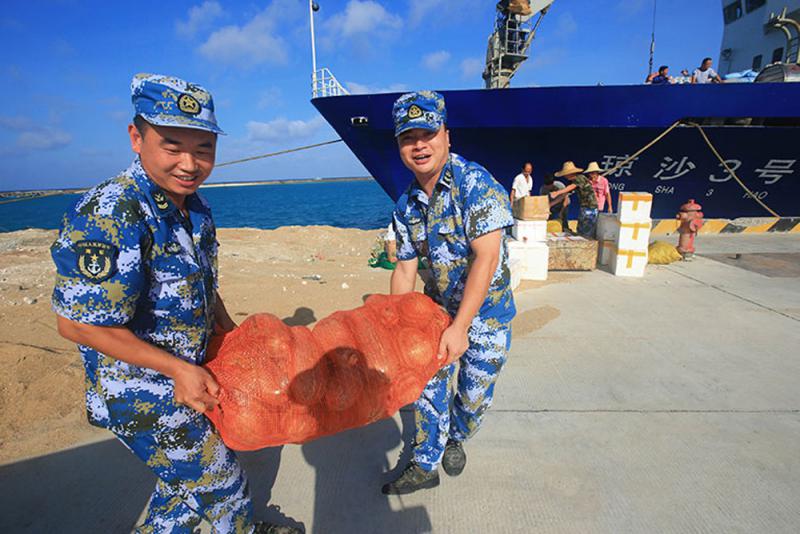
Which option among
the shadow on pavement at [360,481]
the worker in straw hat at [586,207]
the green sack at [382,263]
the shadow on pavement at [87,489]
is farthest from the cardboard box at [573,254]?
the shadow on pavement at [87,489]

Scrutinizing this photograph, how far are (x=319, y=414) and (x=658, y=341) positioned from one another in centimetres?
335

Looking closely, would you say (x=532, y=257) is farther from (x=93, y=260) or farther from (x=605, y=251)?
(x=93, y=260)

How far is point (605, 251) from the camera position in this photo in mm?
6043

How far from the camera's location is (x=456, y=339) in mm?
1616

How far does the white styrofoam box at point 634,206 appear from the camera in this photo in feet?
17.6

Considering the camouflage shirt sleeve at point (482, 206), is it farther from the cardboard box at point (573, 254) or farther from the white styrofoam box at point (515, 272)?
the cardboard box at point (573, 254)

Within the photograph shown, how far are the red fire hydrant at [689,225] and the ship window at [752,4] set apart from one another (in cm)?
1167

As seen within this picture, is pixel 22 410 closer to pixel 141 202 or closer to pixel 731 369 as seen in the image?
pixel 141 202

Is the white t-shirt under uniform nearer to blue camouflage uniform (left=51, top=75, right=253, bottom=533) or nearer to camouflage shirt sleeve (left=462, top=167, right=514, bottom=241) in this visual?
camouflage shirt sleeve (left=462, top=167, right=514, bottom=241)

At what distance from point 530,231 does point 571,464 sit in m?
3.93

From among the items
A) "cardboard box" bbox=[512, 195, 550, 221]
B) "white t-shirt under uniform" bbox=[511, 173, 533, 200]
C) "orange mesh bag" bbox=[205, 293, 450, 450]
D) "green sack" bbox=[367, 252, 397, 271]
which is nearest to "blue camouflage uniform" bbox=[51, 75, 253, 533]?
"orange mesh bag" bbox=[205, 293, 450, 450]

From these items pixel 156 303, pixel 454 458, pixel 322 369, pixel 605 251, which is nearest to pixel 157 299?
pixel 156 303

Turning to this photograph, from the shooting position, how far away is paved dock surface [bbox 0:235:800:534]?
179cm

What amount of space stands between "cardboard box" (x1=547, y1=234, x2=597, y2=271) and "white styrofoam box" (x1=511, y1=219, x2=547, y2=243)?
18.1 inches
